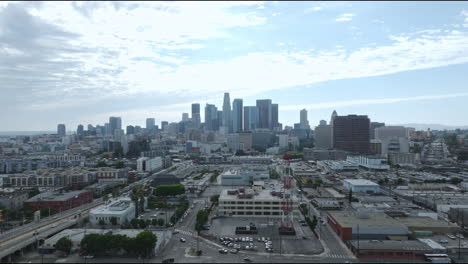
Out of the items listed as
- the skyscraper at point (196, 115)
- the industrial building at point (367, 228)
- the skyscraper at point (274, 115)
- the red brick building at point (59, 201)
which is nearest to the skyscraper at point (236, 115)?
the skyscraper at point (274, 115)

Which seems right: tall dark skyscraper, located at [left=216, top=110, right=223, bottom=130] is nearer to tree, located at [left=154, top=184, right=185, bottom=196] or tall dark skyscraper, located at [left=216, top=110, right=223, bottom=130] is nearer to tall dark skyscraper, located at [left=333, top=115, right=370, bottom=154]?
tall dark skyscraper, located at [left=333, top=115, right=370, bottom=154]

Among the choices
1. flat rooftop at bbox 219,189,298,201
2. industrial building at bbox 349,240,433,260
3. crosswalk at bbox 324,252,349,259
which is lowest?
crosswalk at bbox 324,252,349,259

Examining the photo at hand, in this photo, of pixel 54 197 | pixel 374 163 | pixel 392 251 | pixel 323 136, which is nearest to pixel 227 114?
pixel 323 136

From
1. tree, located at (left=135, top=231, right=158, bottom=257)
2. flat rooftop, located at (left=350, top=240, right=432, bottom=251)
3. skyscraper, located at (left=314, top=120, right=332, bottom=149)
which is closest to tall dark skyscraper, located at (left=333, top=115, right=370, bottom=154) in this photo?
skyscraper, located at (left=314, top=120, right=332, bottom=149)

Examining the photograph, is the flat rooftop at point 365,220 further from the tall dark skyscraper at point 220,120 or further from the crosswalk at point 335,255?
the tall dark skyscraper at point 220,120

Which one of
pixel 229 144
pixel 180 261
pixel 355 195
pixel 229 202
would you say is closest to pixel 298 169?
pixel 355 195

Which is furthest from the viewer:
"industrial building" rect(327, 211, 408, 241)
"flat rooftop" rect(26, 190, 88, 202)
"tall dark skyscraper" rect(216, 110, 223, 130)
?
"tall dark skyscraper" rect(216, 110, 223, 130)

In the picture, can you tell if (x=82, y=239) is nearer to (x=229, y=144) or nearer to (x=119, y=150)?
(x=119, y=150)

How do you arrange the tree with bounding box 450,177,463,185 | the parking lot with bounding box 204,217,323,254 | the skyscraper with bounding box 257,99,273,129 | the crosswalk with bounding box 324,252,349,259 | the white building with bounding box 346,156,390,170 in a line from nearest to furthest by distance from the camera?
1. the crosswalk with bounding box 324,252,349,259
2. the parking lot with bounding box 204,217,323,254
3. the tree with bounding box 450,177,463,185
4. the white building with bounding box 346,156,390,170
5. the skyscraper with bounding box 257,99,273,129
